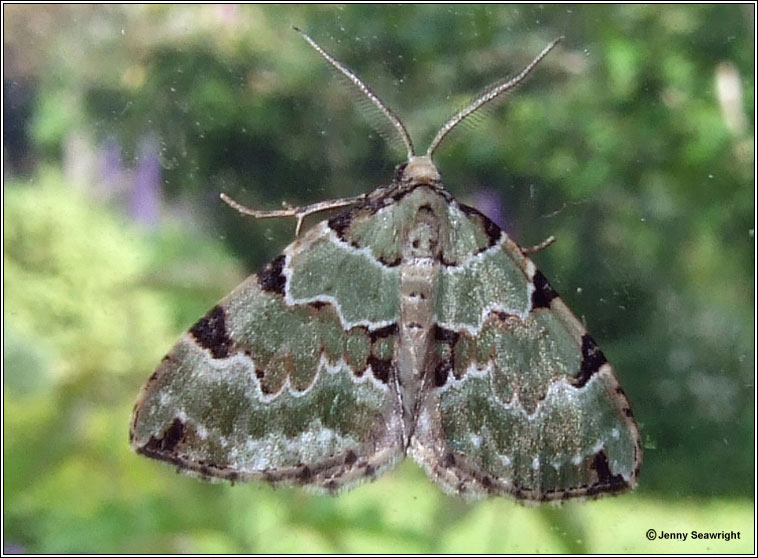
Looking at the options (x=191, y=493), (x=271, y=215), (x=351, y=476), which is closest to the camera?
(x=351, y=476)

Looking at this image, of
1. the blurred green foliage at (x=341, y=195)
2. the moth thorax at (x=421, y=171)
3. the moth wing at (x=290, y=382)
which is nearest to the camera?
the moth wing at (x=290, y=382)

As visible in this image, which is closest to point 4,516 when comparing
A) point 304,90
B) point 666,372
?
point 304,90

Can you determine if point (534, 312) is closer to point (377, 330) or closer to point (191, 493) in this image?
point (377, 330)

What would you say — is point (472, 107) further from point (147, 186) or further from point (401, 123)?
point (147, 186)

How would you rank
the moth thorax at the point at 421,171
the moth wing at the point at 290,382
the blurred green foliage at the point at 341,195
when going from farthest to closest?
1. the blurred green foliage at the point at 341,195
2. the moth thorax at the point at 421,171
3. the moth wing at the point at 290,382

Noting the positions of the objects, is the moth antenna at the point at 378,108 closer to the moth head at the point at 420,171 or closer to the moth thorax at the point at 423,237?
the moth head at the point at 420,171

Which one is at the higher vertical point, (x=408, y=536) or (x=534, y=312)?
(x=534, y=312)

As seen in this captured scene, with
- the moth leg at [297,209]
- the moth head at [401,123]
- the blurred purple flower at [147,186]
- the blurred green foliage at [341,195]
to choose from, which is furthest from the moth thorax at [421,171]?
the blurred purple flower at [147,186]
